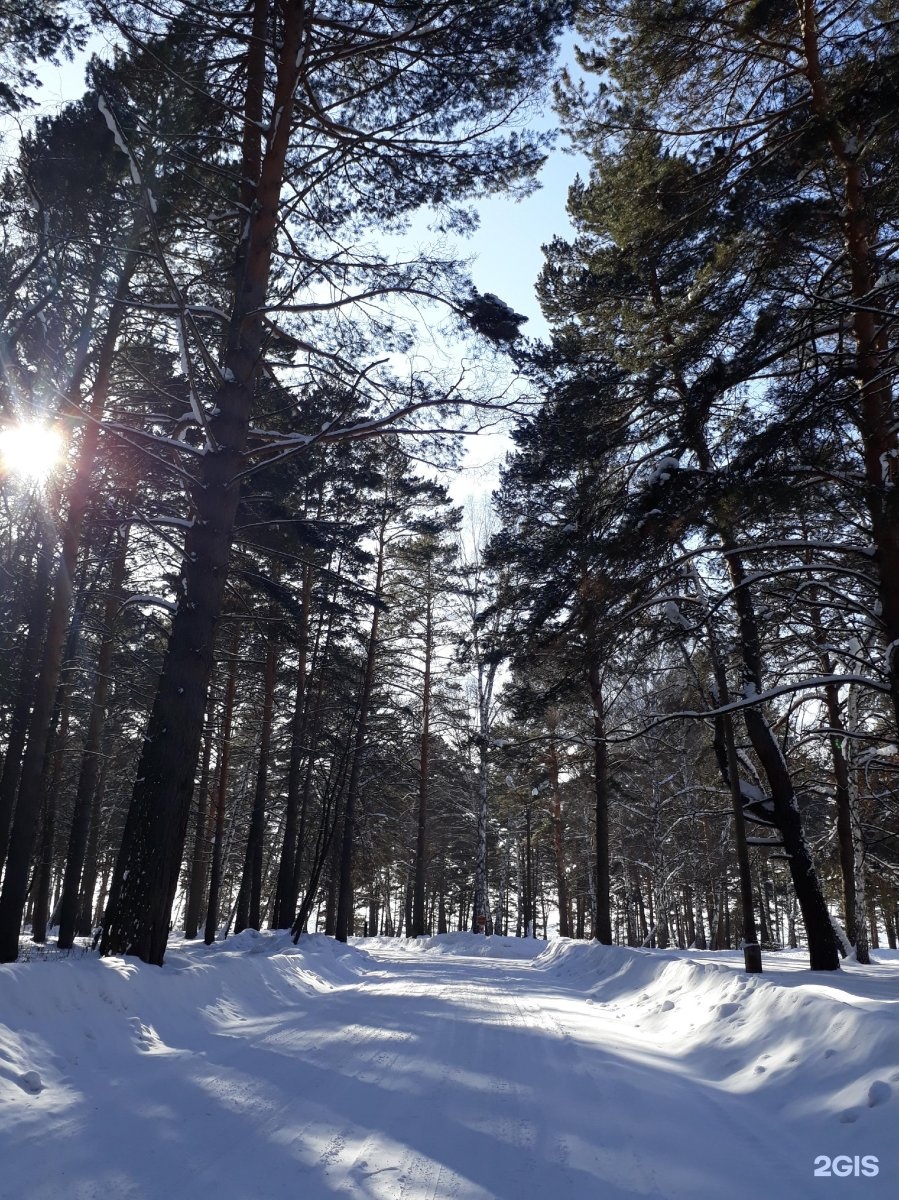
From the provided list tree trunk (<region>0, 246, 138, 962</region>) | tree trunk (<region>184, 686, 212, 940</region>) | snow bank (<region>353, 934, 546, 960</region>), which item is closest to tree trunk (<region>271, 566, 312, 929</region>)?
tree trunk (<region>184, 686, 212, 940</region>)

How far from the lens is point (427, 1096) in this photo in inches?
181

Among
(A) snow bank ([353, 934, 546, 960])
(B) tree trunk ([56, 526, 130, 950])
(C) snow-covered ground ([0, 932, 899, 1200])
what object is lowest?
(A) snow bank ([353, 934, 546, 960])

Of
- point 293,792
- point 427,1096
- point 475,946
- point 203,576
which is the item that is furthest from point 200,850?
point 427,1096

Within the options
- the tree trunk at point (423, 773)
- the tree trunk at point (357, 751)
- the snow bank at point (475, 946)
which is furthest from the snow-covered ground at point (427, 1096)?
the tree trunk at point (423, 773)

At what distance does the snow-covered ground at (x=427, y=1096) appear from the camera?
131 inches

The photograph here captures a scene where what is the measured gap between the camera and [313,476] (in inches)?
525

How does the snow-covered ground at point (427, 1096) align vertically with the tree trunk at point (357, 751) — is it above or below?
below

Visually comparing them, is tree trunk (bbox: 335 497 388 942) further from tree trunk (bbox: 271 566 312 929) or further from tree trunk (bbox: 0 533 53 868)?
tree trunk (bbox: 0 533 53 868)

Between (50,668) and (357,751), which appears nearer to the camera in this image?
(50,668)

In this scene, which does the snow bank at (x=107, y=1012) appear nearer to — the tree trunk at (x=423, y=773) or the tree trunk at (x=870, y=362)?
the tree trunk at (x=870, y=362)

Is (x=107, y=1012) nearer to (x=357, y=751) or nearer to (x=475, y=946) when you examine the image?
(x=357, y=751)

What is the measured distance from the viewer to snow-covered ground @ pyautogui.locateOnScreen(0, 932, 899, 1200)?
3.34 meters

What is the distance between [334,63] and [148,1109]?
11.6 m

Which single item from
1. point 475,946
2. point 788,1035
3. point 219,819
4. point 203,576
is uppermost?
point 203,576
